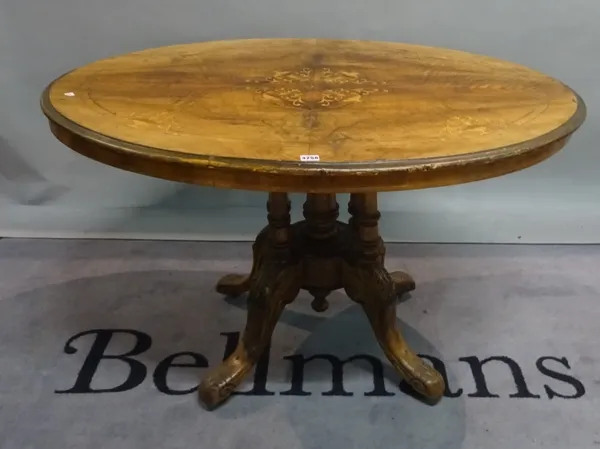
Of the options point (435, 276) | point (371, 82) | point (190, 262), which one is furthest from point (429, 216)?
point (371, 82)

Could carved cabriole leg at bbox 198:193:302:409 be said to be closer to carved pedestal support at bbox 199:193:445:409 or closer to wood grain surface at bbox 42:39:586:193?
carved pedestal support at bbox 199:193:445:409

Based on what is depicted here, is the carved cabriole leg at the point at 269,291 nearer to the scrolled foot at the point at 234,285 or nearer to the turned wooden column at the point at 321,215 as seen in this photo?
the turned wooden column at the point at 321,215

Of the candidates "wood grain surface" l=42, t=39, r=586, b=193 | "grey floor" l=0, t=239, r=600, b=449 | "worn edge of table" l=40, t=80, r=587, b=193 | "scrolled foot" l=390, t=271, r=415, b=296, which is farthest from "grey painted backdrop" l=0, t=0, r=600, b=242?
"worn edge of table" l=40, t=80, r=587, b=193

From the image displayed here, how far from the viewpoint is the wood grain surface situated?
0.83 meters

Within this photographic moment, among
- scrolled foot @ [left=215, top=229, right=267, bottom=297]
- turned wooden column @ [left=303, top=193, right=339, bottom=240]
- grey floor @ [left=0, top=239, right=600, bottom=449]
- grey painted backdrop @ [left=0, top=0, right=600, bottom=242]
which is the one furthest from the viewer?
grey painted backdrop @ [left=0, top=0, right=600, bottom=242]

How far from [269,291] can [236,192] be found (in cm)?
68

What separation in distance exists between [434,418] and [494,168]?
1.77 feet

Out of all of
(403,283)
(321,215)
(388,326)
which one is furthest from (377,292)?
(403,283)

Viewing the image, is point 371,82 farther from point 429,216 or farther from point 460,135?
point 429,216

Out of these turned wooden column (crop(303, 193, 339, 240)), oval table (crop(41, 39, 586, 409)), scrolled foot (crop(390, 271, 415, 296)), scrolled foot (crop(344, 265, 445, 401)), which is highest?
oval table (crop(41, 39, 586, 409))

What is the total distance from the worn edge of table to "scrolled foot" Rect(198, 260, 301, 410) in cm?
45

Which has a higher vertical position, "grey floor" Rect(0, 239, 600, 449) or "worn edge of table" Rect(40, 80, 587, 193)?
"worn edge of table" Rect(40, 80, 587, 193)

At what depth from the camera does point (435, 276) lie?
170 cm

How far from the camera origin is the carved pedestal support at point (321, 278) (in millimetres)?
1254
